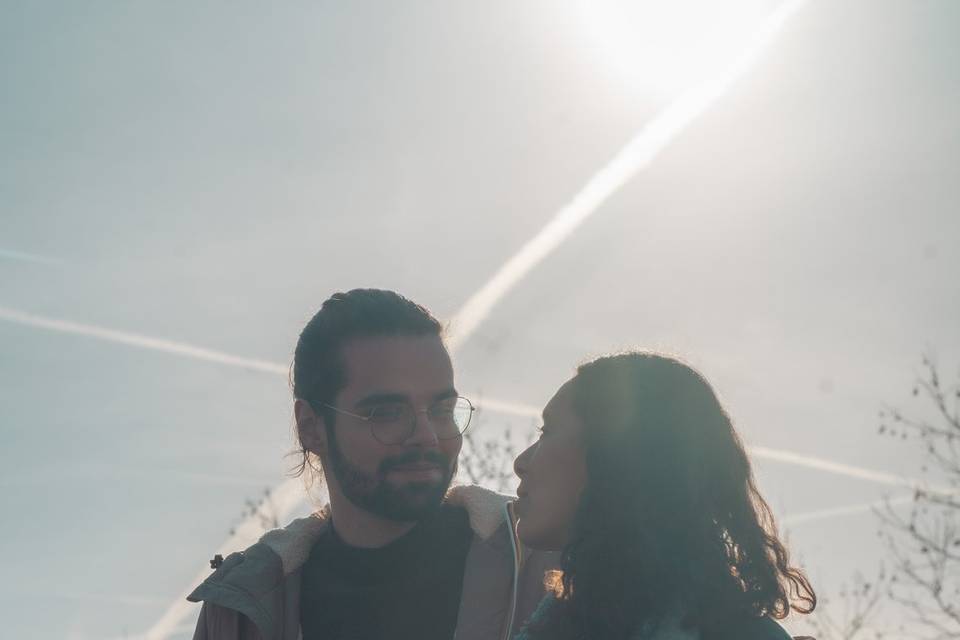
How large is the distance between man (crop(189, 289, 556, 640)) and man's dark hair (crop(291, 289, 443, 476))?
0.05ft

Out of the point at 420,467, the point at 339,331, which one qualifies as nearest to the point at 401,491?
the point at 420,467

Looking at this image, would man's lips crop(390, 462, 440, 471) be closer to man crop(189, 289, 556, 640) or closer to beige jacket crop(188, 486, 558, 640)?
man crop(189, 289, 556, 640)

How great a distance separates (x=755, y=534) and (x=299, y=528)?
7.75 ft

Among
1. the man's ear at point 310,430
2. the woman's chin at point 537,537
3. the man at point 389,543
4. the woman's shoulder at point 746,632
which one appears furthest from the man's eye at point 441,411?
the woman's shoulder at point 746,632

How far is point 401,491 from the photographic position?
514cm

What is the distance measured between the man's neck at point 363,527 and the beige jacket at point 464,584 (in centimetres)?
18

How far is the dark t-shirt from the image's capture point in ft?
16.5

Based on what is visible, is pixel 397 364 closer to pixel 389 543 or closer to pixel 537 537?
pixel 389 543

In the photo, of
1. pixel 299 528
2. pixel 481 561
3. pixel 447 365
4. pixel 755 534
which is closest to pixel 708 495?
pixel 755 534

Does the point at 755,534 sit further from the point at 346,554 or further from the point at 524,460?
the point at 346,554

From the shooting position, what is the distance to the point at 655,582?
351cm

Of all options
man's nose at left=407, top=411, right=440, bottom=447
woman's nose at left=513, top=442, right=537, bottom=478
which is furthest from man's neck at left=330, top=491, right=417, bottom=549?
woman's nose at left=513, top=442, right=537, bottom=478

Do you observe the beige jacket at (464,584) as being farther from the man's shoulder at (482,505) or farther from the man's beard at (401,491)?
the man's beard at (401,491)

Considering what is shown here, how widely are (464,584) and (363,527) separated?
553mm
